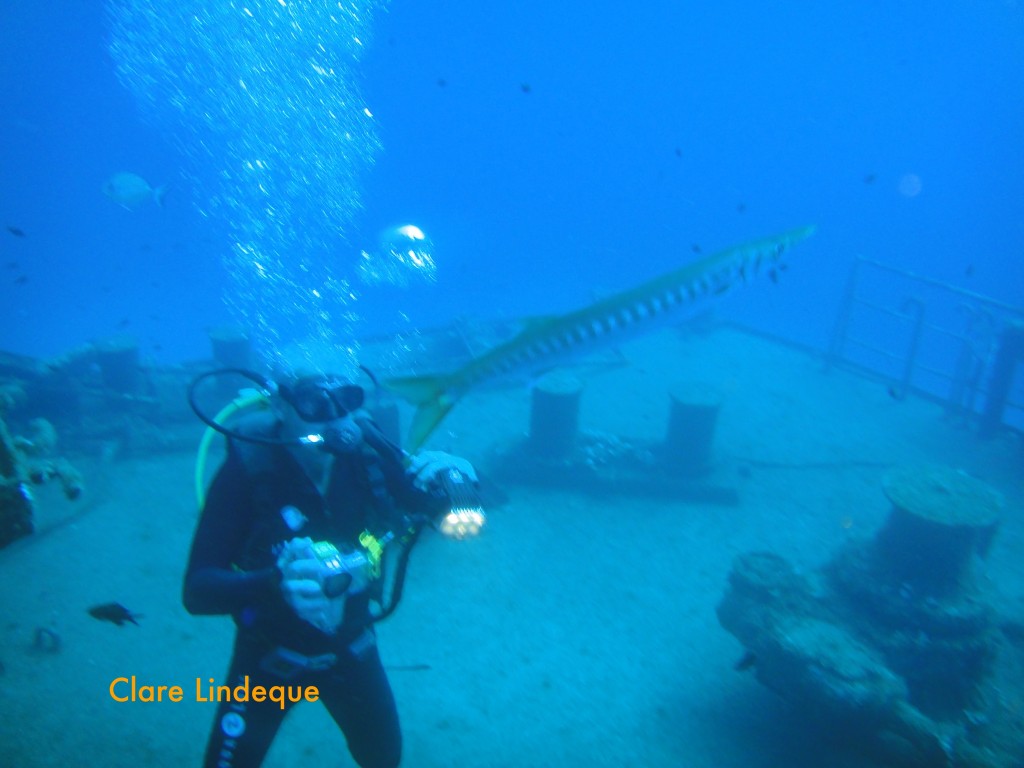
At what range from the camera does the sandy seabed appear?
4.73m

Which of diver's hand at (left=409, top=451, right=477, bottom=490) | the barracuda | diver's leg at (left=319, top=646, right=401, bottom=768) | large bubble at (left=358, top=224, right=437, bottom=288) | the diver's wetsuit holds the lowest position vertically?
large bubble at (left=358, top=224, right=437, bottom=288)

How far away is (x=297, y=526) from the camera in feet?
8.71

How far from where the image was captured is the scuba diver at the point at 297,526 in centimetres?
262

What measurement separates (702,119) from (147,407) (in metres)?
122

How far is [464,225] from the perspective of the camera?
8081cm

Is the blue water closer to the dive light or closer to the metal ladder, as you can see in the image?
the metal ladder

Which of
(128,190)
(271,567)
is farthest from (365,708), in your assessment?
(128,190)

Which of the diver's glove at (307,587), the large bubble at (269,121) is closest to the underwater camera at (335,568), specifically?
the diver's glove at (307,587)

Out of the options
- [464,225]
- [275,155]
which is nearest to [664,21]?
[464,225]

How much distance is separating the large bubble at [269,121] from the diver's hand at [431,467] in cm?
1333

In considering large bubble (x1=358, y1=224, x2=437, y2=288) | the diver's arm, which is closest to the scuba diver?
the diver's arm

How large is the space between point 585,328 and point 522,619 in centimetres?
375

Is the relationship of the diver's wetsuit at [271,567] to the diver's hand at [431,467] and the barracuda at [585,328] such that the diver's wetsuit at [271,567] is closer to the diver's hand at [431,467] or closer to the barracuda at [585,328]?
the diver's hand at [431,467]

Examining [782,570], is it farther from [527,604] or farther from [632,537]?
[527,604]
